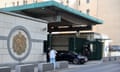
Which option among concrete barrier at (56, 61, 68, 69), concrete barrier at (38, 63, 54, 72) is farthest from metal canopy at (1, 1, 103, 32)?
concrete barrier at (38, 63, 54, 72)

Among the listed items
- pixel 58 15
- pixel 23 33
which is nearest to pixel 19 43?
pixel 23 33

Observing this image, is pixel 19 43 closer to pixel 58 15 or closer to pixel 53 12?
pixel 53 12

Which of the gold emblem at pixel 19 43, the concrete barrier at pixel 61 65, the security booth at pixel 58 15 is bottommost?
the concrete barrier at pixel 61 65

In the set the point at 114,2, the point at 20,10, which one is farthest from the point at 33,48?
the point at 114,2

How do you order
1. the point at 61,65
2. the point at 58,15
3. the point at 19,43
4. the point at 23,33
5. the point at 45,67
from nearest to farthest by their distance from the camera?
1. the point at 45,67
2. the point at 19,43
3. the point at 61,65
4. the point at 23,33
5. the point at 58,15

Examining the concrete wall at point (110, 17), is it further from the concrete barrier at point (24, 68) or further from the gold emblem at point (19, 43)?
the concrete barrier at point (24, 68)

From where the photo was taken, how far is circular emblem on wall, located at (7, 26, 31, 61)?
82.4 feet

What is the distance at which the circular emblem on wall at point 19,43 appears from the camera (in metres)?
25.1

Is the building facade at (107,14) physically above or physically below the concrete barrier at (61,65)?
above

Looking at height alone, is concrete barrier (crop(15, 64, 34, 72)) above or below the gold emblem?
below

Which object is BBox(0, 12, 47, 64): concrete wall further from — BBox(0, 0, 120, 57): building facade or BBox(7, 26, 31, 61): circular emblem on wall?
BBox(0, 0, 120, 57): building facade

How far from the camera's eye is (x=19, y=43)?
26.0 meters

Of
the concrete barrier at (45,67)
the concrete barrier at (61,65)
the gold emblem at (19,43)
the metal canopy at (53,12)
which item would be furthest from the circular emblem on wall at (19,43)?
the metal canopy at (53,12)

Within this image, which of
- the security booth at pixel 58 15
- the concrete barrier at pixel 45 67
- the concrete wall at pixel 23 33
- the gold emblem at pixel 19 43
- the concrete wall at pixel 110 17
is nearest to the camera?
the concrete barrier at pixel 45 67
